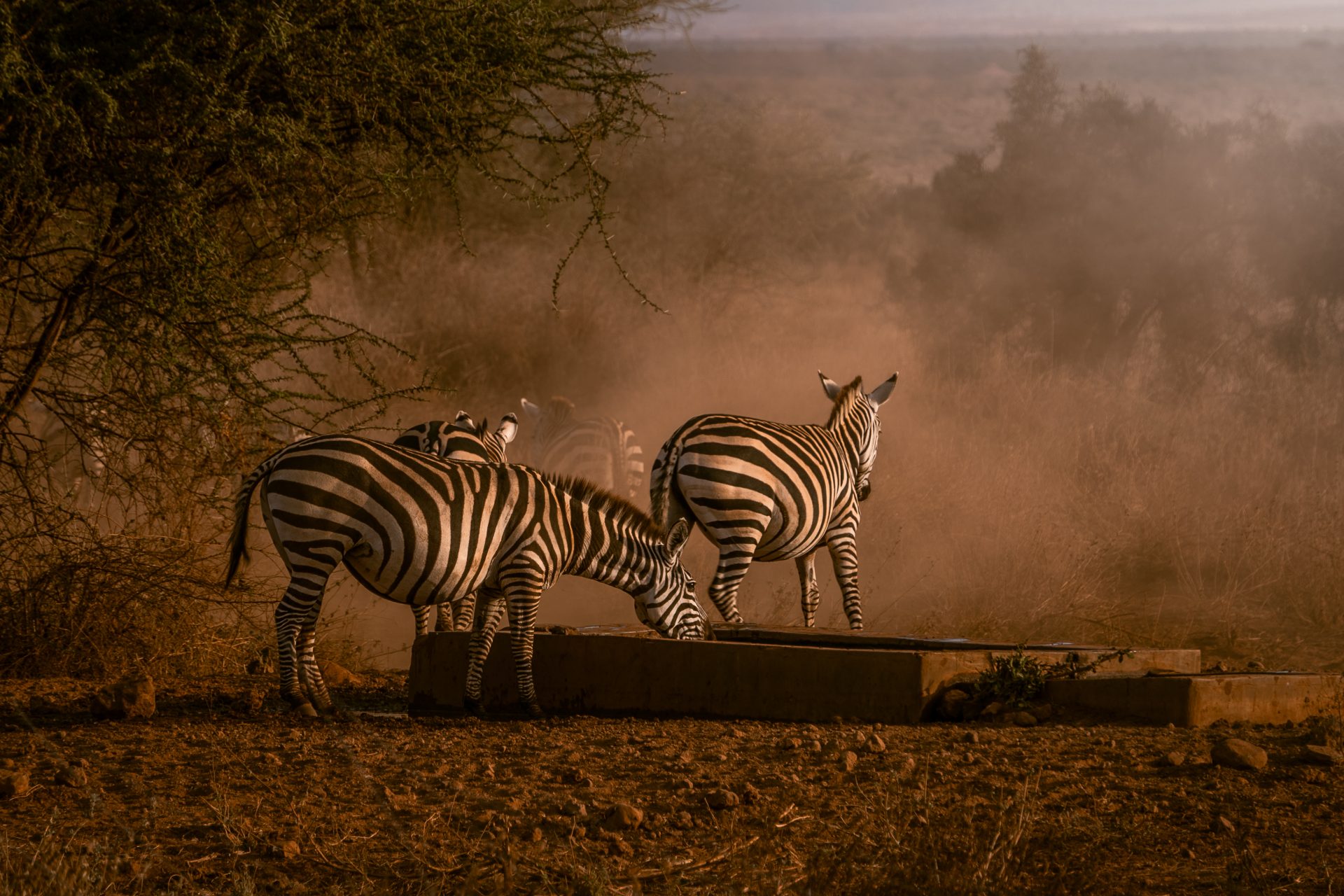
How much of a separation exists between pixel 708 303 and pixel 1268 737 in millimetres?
18439

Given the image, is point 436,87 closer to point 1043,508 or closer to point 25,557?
point 25,557

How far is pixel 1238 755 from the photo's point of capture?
5.41 meters

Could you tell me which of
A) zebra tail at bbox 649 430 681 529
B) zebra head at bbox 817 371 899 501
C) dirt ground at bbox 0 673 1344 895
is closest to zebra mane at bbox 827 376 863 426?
zebra head at bbox 817 371 899 501

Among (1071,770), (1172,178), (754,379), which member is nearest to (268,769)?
(1071,770)

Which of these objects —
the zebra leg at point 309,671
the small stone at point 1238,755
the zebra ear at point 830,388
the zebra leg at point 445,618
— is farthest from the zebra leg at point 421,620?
the small stone at point 1238,755

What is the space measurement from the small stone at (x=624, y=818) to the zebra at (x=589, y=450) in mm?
11245

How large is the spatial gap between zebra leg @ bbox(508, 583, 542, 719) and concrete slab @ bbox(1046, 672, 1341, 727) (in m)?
2.51

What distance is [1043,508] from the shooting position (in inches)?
576

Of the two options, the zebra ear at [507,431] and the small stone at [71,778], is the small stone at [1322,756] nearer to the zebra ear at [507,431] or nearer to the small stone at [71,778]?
the small stone at [71,778]

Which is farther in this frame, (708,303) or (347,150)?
(708,303)

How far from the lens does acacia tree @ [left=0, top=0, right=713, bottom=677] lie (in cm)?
733

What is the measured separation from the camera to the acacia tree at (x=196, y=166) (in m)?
7.33

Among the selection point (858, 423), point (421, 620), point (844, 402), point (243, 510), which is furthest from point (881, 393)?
point (243, 510)

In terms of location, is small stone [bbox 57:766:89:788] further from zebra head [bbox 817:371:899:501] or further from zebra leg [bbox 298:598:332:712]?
zebra head [bbox 817:371:899:501]
